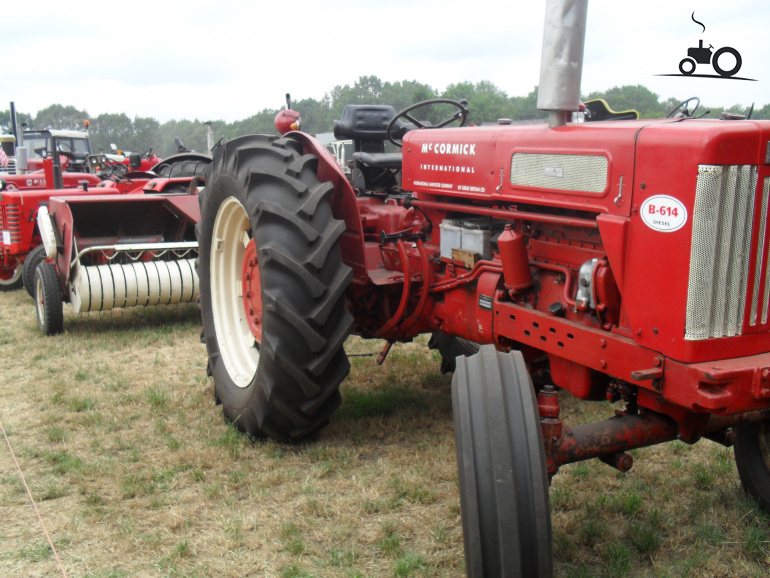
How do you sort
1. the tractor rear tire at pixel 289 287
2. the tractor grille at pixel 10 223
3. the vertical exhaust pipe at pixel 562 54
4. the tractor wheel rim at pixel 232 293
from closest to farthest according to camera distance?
the vertical exhaust pipe at pixel 562 54
the tractor rear tire at pixel 289 287
the tractor wheel rim at pixel 232 293
the tractor grille at pixel 10 223

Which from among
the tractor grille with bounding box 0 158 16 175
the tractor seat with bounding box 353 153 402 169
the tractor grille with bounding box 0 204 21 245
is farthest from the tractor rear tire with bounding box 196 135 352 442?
the tractor grille with bounding box 0 158 16 175

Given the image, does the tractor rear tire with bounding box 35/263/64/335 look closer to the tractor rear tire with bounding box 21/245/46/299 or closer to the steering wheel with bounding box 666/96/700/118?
Result: the tractor rear tire with bounding box 21/245/46/299

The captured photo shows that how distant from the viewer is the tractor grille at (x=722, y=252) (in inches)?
88.0

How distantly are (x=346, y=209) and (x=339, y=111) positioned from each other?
3265cm

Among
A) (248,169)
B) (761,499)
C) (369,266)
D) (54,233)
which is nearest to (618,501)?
(761,499)

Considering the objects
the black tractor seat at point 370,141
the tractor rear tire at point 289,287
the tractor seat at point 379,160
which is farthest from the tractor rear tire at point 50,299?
the tractor seat at point 379,160

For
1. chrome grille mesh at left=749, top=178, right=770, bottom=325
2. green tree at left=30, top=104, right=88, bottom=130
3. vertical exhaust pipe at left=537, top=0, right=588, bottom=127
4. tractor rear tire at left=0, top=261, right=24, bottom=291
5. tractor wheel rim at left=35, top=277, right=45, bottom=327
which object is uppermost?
green tree at left=30, top=104, right=88, bottom=130

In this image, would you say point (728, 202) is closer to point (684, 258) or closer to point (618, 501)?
point (684, 258)

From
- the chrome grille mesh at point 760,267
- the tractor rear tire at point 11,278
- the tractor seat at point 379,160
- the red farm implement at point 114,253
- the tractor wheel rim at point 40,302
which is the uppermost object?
the tractor seat at point 379,160

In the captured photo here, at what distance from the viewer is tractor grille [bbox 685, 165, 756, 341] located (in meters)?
2.23

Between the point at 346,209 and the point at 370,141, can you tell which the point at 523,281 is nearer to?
the point at 346,209

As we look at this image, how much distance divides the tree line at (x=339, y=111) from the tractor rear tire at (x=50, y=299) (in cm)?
235

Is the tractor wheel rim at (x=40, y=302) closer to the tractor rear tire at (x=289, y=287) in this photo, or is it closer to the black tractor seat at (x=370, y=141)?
the tractor rear tire at (x=289, y=287)

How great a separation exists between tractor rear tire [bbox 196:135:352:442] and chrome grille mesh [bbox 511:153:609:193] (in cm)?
89
